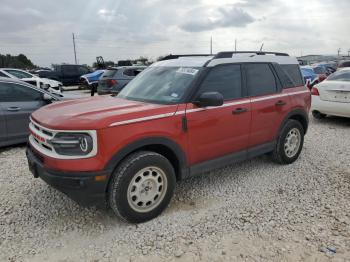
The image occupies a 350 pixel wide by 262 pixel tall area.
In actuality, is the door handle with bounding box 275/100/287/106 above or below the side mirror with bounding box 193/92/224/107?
below

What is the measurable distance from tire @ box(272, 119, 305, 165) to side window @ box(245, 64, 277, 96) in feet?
Result: 2.35

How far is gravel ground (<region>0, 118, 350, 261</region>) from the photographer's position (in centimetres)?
306

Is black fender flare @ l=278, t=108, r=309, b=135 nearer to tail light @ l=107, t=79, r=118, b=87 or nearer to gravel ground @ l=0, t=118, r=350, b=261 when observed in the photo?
gravel ground @ l=0, t=118, r=350, b=261

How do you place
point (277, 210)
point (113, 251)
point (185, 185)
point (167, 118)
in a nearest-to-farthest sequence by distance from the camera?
point (113, 251)
point (167, 118)
point (277, 210)
point (185, 185)

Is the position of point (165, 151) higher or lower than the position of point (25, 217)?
higher

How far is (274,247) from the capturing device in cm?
310

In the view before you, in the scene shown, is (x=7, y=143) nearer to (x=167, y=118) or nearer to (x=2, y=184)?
(x=2, y=184)

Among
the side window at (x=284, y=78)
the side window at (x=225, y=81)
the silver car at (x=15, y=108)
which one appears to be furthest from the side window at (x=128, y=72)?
the side window at (x=225, y=81)

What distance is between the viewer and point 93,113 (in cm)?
337

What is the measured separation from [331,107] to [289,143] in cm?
381

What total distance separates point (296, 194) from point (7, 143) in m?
5.23

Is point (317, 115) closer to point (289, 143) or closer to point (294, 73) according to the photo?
point (294, 73)

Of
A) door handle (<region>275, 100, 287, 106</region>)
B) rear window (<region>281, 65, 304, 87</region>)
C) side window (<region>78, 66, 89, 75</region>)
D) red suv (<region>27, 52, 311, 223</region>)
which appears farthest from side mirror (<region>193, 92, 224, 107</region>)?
side window (<region>78, 66, 89, 75</region>)

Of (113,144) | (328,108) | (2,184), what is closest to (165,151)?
(113,144)
